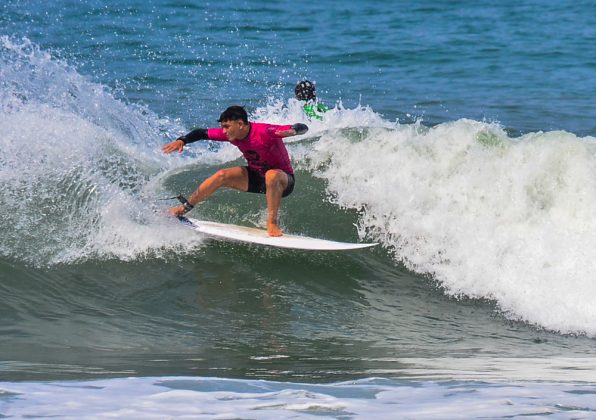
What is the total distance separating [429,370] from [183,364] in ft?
4.92

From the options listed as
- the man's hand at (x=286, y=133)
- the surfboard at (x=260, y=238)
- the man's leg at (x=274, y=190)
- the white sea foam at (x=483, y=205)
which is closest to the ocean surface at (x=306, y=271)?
the white sea foam at (x=483, y=205)

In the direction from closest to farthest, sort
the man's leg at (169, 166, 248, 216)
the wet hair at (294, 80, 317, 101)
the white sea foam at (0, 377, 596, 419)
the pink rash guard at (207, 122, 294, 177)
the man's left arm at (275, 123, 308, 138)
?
the white sea foam at (0, 377, 596, 419), the man's left arm at (275, 123, 308, 138), the pink rash guard at (207, 122, 294, 177), the man's leg at (169, 166, 248, 216), the wet hair at (294, 80, 317, 101)

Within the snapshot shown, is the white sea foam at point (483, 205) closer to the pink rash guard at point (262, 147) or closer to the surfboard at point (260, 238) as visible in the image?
the surfboard at point (260, 238)

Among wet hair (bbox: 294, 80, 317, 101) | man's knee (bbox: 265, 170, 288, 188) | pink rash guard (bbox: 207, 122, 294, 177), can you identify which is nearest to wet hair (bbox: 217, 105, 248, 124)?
pink rash guard (bbox: 207, 122, 294, 177)

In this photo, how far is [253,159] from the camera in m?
8.11

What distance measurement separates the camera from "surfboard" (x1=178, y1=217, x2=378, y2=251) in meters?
8.02

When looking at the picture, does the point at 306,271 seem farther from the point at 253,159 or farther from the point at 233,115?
the point at 233,115

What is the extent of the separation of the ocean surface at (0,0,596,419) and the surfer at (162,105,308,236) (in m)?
0.52

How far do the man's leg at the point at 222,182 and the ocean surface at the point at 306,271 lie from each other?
47 centimetres

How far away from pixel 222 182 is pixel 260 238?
60 centimetres

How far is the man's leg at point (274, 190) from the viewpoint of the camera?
7938 millimetres

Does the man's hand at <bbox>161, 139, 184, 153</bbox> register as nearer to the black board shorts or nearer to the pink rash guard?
the pink rash guard

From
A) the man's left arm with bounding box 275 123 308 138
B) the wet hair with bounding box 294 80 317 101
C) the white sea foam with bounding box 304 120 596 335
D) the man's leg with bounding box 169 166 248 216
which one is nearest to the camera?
the man's left arm with bounding box 275 123 308 138

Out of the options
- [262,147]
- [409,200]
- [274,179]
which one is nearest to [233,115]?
[262,147]
